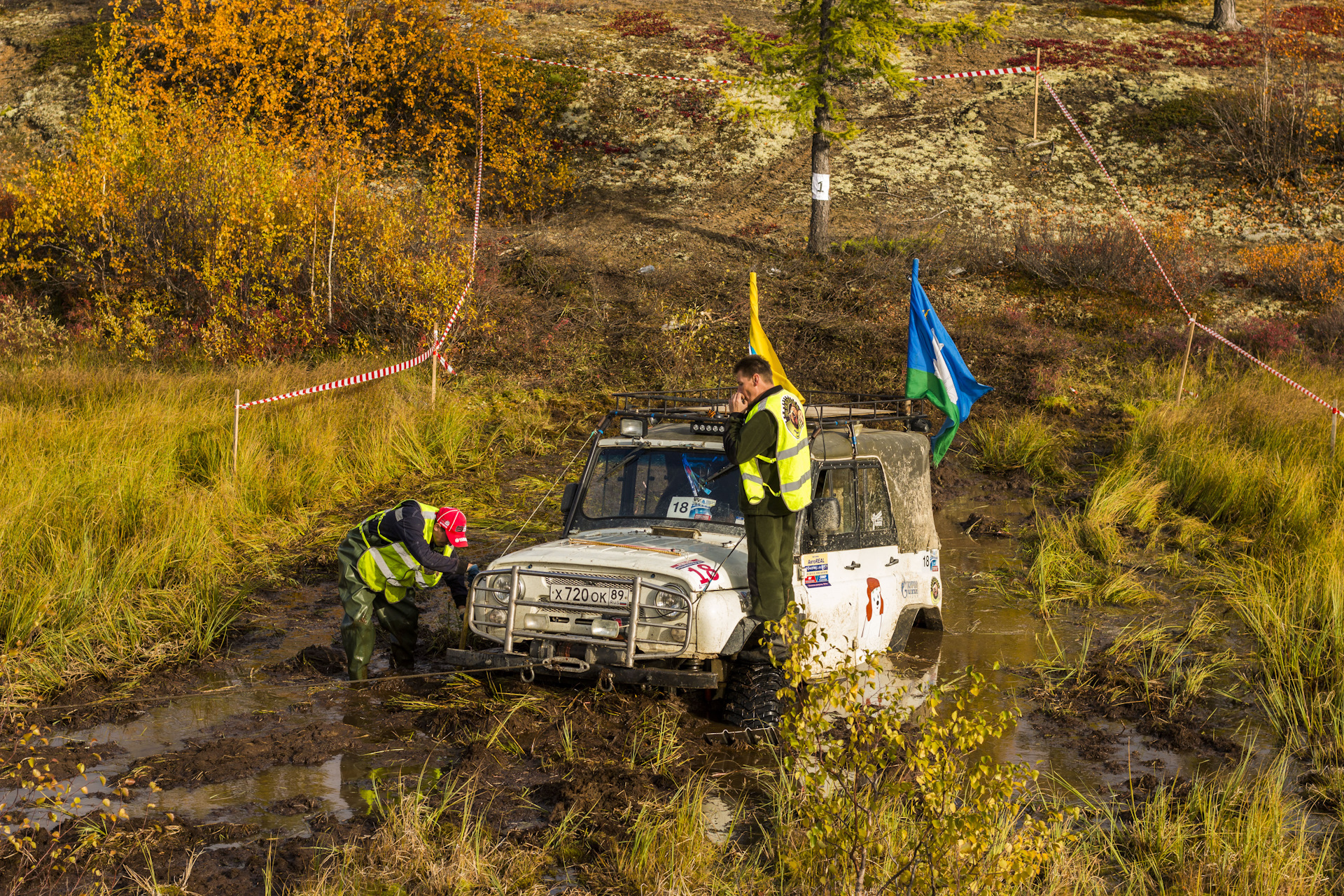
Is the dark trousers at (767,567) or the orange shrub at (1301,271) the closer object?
the dark trousers at (767,567)

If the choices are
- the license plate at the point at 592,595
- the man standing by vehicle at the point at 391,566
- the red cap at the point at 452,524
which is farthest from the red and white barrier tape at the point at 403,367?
the license plate at the point at 592,595

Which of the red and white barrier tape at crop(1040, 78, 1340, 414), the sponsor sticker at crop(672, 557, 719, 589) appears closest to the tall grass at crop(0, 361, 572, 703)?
the sponsor sticker at crop(672, 557, 719, 589)

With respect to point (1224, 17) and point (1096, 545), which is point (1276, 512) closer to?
point (1096, 545)

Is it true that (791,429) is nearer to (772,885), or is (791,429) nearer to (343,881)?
(772,885)

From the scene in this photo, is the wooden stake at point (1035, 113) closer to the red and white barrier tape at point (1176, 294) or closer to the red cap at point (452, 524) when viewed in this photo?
the red and white barrier tape at point (1176, 294)

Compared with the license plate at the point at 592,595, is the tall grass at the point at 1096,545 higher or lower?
lower

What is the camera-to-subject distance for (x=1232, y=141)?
2412cm

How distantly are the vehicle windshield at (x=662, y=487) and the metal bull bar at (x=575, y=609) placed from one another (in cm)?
108

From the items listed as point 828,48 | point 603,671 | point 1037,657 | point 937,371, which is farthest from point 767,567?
point 828,48

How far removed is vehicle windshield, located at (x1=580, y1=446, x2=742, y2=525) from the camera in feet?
24.4

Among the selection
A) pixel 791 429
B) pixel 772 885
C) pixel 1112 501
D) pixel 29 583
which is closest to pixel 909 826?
pixel 772 885

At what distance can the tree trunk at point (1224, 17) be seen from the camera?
3139 cm

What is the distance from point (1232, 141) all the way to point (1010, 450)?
14.1 metres

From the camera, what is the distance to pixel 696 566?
649 centimetres
